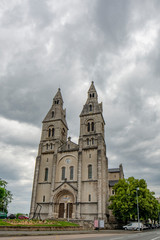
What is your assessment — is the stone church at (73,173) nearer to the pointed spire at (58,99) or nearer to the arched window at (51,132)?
the arched window at (51,132)

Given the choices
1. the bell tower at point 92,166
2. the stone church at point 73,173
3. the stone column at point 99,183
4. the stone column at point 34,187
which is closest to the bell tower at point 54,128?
the stone church at point 73,173

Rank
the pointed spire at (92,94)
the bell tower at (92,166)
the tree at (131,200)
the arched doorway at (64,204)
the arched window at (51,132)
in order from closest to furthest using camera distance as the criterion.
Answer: the tree at (131,200) → the bell tower at (92,166) → the arched doorway at (64,204) → the arched window at (51,132) → the pointed spire at (92,94)

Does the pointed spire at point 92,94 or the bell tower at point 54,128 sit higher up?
the pointed spire at point 92,94

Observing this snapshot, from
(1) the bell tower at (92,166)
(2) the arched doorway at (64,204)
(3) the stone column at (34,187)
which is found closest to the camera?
(1) the bell tower at (92,166)

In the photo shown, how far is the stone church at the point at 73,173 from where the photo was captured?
131 feet

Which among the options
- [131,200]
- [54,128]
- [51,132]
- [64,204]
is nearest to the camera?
[131,200]

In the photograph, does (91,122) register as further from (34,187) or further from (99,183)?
(34,187)

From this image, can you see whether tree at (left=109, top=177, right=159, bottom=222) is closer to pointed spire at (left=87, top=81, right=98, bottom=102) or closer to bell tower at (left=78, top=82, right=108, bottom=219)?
bell tower at (left=78, top=82, right=108, bottom=219)

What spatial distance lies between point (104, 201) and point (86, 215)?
4.49 metres

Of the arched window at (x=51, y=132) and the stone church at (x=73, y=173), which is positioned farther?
the arched window at (x=51, y=132)

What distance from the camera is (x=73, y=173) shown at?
4397 cm

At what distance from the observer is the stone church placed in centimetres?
3984

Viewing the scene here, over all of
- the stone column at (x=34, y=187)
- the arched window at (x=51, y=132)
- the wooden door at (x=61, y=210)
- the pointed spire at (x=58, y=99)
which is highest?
the pointed spire at (x=58, y=99)

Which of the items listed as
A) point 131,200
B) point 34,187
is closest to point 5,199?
point 34,187
